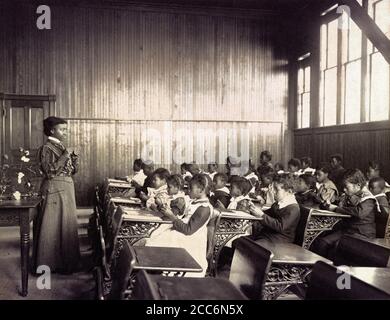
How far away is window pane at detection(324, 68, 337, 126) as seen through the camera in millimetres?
10297

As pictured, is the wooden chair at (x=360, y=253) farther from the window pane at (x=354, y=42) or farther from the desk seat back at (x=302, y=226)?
the window pane at (x=354, y=42)

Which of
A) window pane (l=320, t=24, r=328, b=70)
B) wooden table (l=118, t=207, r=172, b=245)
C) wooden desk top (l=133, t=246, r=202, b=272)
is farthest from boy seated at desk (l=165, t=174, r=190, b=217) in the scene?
window pane (l=320, t=24, r=328, b=70)

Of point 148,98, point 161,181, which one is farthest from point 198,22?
point 161,181

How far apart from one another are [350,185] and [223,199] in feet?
5.39

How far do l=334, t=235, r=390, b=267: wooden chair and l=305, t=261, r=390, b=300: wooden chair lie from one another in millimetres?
660

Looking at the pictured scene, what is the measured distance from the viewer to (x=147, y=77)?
1152cm

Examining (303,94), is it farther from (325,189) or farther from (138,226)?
(138,226)

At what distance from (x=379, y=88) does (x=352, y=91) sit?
1.01 meters

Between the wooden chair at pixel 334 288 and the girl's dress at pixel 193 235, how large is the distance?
179cm

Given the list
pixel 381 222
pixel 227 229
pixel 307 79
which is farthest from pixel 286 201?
pixel 307 79

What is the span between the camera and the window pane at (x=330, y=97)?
10.3 meters

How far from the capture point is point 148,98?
11578mm

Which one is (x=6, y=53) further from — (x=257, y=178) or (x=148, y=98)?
(x=257, y=178)

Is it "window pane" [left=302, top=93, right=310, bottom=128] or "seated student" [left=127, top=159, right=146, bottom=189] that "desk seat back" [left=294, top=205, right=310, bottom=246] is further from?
"window pane" [left=302, top=93, right=310, bottom=128]
